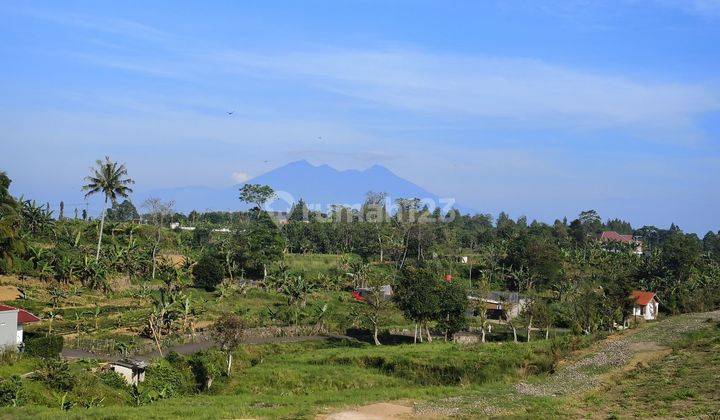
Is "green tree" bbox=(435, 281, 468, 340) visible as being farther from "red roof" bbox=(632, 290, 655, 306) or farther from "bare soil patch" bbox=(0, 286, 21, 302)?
"bare soil patch" bbox=(0, 286, 21, 302)

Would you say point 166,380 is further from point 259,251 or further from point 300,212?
point 300,212

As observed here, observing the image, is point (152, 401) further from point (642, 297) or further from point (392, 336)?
point (642, 297)

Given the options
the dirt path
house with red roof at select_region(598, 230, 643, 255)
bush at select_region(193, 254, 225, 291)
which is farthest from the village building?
house with red roof at select_region(598, 230, 643, 255)

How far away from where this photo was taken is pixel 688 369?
3166cm

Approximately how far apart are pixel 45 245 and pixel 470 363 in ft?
167

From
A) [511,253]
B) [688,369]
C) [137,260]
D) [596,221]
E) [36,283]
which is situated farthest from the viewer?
[596,221]

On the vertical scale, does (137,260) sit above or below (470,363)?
above

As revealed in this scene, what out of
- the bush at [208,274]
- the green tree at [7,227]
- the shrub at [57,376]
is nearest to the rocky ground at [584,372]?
the shrub at [57,376]

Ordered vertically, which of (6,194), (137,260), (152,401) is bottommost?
(152,401)

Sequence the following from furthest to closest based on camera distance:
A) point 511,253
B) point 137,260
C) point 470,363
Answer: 1. point 511,253
2. point 137,260
3. point 470,363

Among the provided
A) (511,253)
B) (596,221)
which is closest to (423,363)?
(511,253)

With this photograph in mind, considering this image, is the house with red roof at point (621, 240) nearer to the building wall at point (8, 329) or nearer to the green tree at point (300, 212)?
the green tree at point (300, 212)

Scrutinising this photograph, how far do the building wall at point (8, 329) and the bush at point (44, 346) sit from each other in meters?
0.81

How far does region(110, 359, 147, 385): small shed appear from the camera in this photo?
31.4 metres
